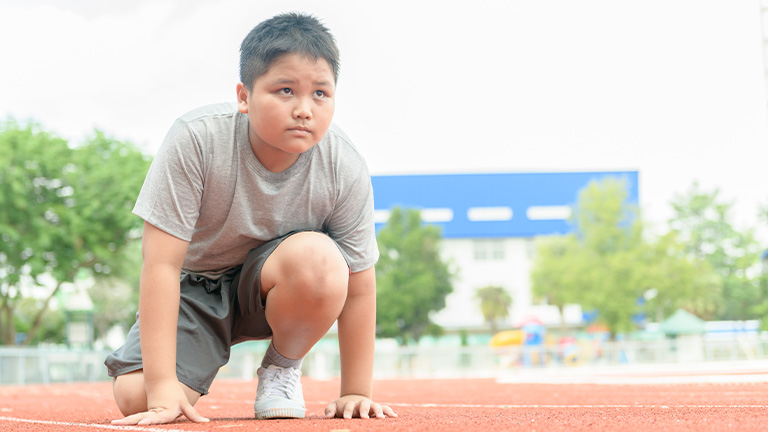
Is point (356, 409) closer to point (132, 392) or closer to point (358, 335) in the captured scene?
point (358, 335)

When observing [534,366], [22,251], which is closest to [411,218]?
[534,366]

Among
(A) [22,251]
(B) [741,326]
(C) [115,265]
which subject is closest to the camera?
(A) [22,251]

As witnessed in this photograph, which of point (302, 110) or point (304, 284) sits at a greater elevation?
point (302, 110)

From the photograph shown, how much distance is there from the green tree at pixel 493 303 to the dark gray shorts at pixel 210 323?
4120cm

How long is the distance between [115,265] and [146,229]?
20507mm

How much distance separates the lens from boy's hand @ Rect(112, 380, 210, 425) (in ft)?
8.41

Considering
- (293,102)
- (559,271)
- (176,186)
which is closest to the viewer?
(293,102)

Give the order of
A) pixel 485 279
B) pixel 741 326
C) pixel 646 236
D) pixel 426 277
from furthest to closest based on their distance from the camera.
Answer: pixel 741 326 → pixel 485 279 → pixel 426 277 → pixel 646 236

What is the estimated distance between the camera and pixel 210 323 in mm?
3180

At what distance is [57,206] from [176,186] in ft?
61.6

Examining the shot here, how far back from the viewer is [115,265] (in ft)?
72.7

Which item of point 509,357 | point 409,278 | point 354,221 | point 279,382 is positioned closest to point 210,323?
point 279,382

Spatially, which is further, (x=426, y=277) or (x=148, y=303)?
(x=426, y=277)

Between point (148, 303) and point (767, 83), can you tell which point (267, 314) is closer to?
point (148, 303)
